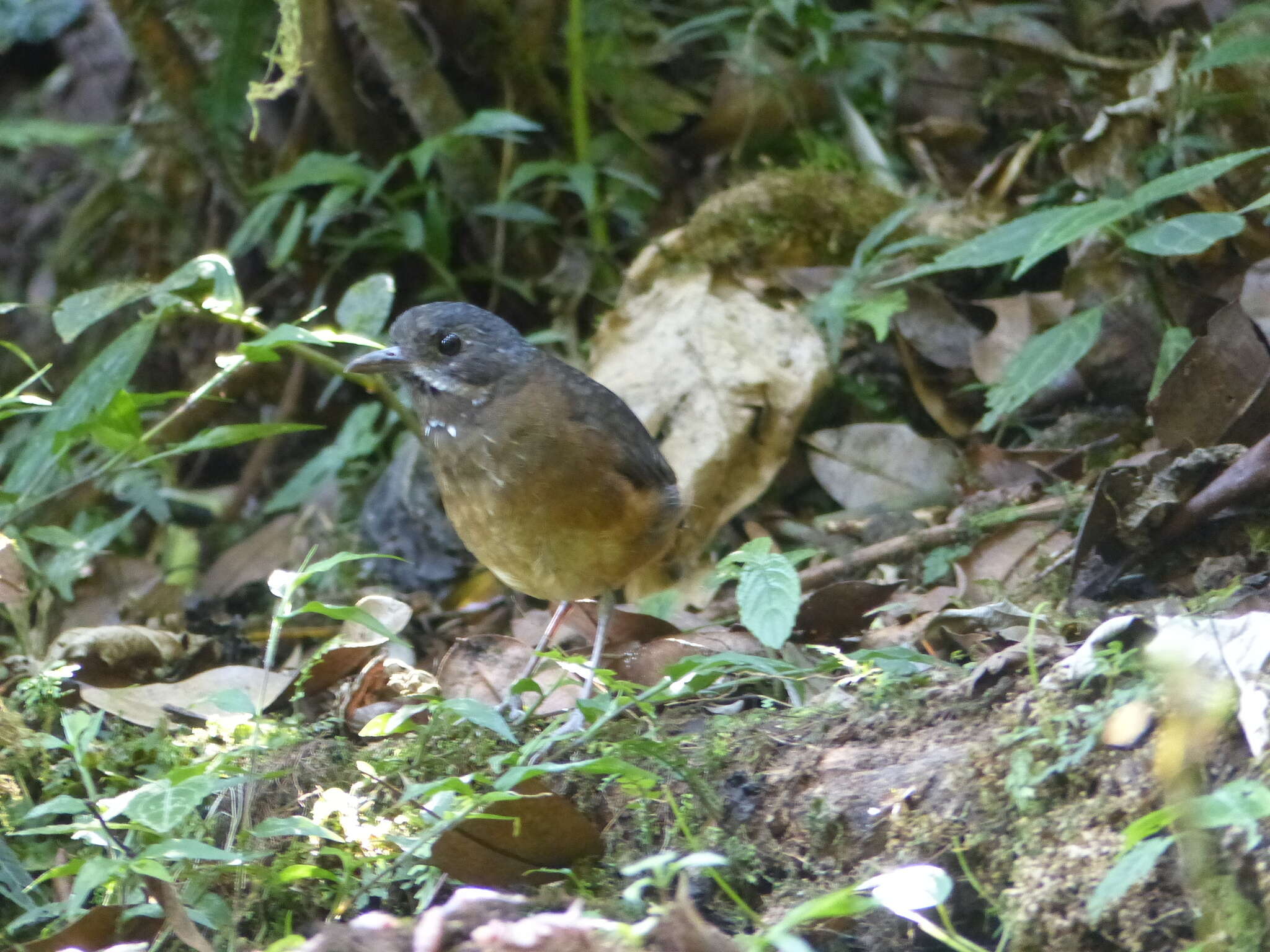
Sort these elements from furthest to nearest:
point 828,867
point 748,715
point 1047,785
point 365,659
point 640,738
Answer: point 365,659 → point 748,715 → point 640,738 → point 828,867 → point 1047,785

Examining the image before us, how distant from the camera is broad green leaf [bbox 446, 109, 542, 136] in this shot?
5.04m

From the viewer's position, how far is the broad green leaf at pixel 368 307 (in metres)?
4.23

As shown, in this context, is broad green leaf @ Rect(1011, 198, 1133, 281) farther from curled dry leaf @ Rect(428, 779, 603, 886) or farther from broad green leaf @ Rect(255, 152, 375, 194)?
broad green leaf @ Rect(255, 152, 375, 194)

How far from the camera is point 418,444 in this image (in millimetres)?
5184

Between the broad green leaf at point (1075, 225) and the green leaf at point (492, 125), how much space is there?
2144 millimetres

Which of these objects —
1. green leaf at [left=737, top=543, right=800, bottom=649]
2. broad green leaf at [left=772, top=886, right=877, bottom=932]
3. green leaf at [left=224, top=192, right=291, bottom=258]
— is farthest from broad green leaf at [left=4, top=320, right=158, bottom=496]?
broad green leaf at [left=772, top=886, right=877, bottom=932]

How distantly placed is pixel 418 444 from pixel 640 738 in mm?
2781

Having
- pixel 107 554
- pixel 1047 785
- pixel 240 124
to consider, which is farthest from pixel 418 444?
pixel 1047 785

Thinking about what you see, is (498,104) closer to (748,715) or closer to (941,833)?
(748,715)

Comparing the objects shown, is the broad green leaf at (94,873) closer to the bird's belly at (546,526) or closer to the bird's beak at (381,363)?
the bird's belly at (546,526)

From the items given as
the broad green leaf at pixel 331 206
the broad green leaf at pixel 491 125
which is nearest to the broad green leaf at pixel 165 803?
the broad green leaf at pixel 491 125

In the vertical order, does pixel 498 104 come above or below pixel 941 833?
above

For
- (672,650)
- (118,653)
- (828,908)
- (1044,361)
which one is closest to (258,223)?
(118,653)

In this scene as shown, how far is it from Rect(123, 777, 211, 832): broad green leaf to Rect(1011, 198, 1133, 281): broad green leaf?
2.53m
